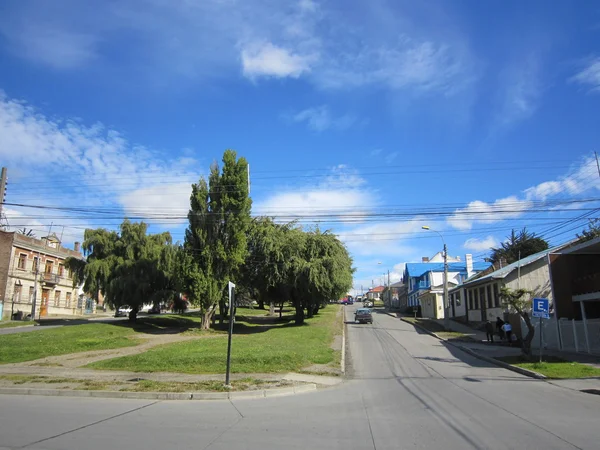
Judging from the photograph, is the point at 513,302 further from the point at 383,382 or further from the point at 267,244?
the point at 267,244

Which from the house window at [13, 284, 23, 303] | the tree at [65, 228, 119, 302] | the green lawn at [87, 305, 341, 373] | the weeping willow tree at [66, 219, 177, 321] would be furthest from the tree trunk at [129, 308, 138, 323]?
the green lawn at [87, 305, 341, 373]

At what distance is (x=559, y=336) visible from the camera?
22.8m

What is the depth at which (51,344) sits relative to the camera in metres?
22.2

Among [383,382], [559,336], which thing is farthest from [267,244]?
[383,382]

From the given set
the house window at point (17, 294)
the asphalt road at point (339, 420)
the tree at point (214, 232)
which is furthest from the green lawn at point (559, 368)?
the house window at point (17, 294)

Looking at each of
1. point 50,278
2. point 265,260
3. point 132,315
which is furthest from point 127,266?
point 50,278

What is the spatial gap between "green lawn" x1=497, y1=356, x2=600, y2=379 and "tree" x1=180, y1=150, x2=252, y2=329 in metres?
20.1

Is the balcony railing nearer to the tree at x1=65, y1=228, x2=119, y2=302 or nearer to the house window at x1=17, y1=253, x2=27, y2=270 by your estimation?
the house window at x1=17, y1=253, x2=27, y2=270

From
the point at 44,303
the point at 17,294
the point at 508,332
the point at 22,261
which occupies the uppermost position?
the point at 22,261

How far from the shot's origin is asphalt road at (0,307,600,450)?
6.62 meters

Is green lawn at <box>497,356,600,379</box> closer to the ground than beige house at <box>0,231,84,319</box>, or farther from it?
closer to the ground

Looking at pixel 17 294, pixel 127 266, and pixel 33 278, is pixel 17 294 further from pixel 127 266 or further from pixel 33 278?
pixel 127 266

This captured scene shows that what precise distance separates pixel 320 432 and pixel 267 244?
94.1 feet

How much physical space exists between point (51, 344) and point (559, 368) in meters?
22.5
